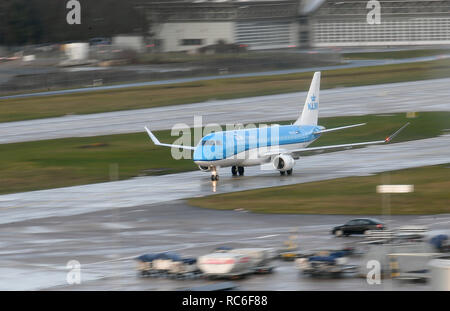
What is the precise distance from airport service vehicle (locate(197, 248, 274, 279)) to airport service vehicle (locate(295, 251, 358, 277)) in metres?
1.60

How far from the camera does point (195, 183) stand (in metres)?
67.4

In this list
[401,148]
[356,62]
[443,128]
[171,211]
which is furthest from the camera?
[356,62]

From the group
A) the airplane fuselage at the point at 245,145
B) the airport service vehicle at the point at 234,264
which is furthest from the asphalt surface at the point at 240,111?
the airport service vehicle at the point at 234,264

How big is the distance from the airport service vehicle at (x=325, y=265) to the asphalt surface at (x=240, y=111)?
62.7 m

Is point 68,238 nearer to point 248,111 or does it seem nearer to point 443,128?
point 443,128

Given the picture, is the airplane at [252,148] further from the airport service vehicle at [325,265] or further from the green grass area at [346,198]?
the airport service vehicle at [325,265]

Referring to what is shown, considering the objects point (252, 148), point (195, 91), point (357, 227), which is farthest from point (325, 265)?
point (195, 91)

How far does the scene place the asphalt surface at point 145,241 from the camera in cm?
3553

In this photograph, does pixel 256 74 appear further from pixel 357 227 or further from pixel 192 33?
pixel 357 227

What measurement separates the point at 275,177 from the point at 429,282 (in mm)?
36134

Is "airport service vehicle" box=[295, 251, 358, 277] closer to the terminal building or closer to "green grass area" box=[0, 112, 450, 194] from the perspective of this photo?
"green grass area" box=[0, 112, 450, 194]

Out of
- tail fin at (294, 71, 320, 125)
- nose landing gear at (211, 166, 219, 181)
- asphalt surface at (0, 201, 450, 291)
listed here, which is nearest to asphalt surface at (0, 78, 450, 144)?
tail fin at (294, 71, 320, 125)

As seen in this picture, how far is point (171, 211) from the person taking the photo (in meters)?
55.2
